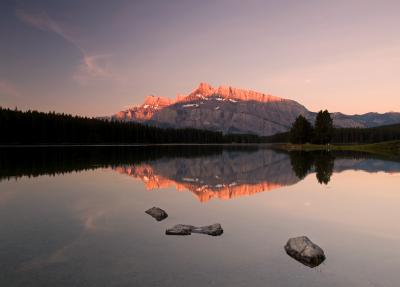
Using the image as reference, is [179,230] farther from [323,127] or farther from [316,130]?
[316,130]

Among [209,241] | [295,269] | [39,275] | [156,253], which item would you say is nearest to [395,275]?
[295,269]

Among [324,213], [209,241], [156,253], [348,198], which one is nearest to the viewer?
[156,253]

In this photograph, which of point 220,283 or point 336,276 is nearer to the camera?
point 220,283

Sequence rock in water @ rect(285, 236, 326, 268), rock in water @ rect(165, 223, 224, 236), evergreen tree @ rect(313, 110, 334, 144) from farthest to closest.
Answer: evergreen tree @ rect(313, 110, 334, 144)
rock in water @ rect(165, 223, 224, 236)
rock in water @ rect(285, 236, 326, 268)

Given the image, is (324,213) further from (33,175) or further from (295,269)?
(33,175)

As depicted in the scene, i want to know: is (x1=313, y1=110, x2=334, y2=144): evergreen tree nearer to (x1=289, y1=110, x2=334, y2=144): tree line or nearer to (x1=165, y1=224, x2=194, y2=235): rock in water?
(x1=289, y1=110, x2=334, y2=144): tree line

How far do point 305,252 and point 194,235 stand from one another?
7234 millimetres

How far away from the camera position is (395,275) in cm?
1504

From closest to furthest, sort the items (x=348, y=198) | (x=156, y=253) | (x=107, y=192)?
1. (x=156, y=253)
2. (x=348, y=198)
3. (x=107, y=192)

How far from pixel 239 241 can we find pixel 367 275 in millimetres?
7252

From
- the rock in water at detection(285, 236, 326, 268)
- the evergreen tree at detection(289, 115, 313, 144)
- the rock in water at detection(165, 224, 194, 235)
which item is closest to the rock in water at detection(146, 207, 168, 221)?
the rock in water at detection(165, 224, 194, 235)

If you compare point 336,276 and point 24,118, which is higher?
point 24,118

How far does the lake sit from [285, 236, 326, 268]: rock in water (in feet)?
1.21

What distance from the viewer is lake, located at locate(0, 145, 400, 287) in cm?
1473
